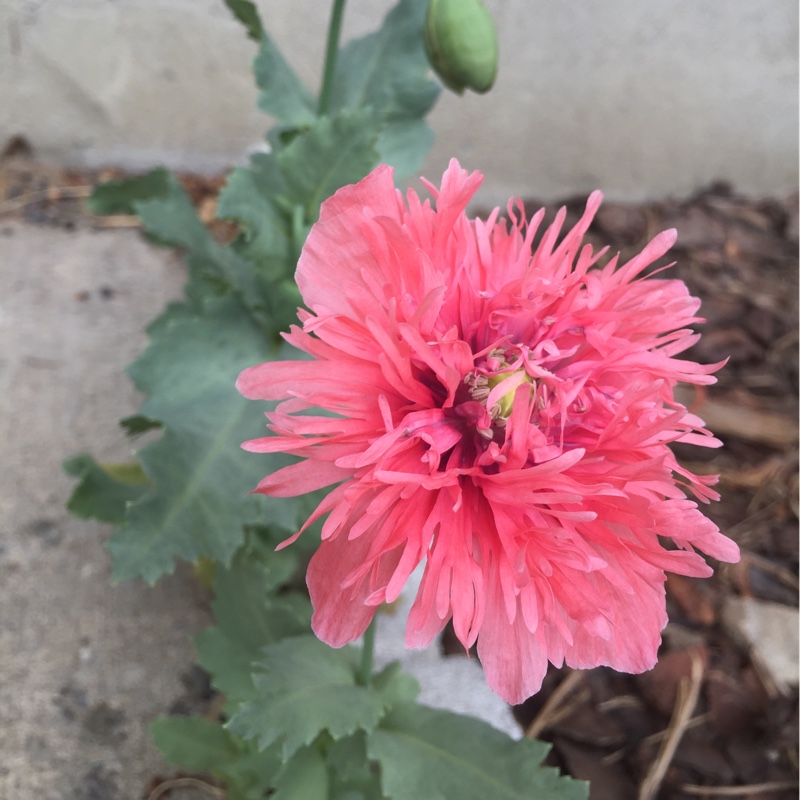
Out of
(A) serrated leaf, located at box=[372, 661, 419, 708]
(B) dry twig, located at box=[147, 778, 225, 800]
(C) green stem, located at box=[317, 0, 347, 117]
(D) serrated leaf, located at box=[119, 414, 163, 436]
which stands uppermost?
(C) green stem, located at box=[317, 0, 347, 117]

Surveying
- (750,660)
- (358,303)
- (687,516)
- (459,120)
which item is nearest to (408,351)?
(358,303)

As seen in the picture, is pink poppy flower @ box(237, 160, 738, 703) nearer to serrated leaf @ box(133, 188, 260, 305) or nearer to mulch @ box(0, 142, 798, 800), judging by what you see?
serrated leaf @ box(133, 188, 260, 305)

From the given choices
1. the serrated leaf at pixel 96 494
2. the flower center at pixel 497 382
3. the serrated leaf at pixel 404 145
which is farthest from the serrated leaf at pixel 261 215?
the flower center at pixel 497 382

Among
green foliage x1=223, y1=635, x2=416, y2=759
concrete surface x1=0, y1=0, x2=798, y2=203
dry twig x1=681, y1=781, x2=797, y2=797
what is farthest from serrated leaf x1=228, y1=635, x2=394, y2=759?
concrete surface x1=0, y1=0, x2=798, y2=203

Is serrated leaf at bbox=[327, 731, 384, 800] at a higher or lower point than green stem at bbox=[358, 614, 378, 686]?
lower

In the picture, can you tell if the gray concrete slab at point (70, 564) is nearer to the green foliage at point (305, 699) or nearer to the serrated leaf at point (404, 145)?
the green foliage at point (305, 699)

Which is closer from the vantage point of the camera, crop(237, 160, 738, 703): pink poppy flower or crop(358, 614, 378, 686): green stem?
crop(237, 160, 738, 703): pink poppy flower

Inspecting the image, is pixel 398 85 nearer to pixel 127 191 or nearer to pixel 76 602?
pixel 127 191
